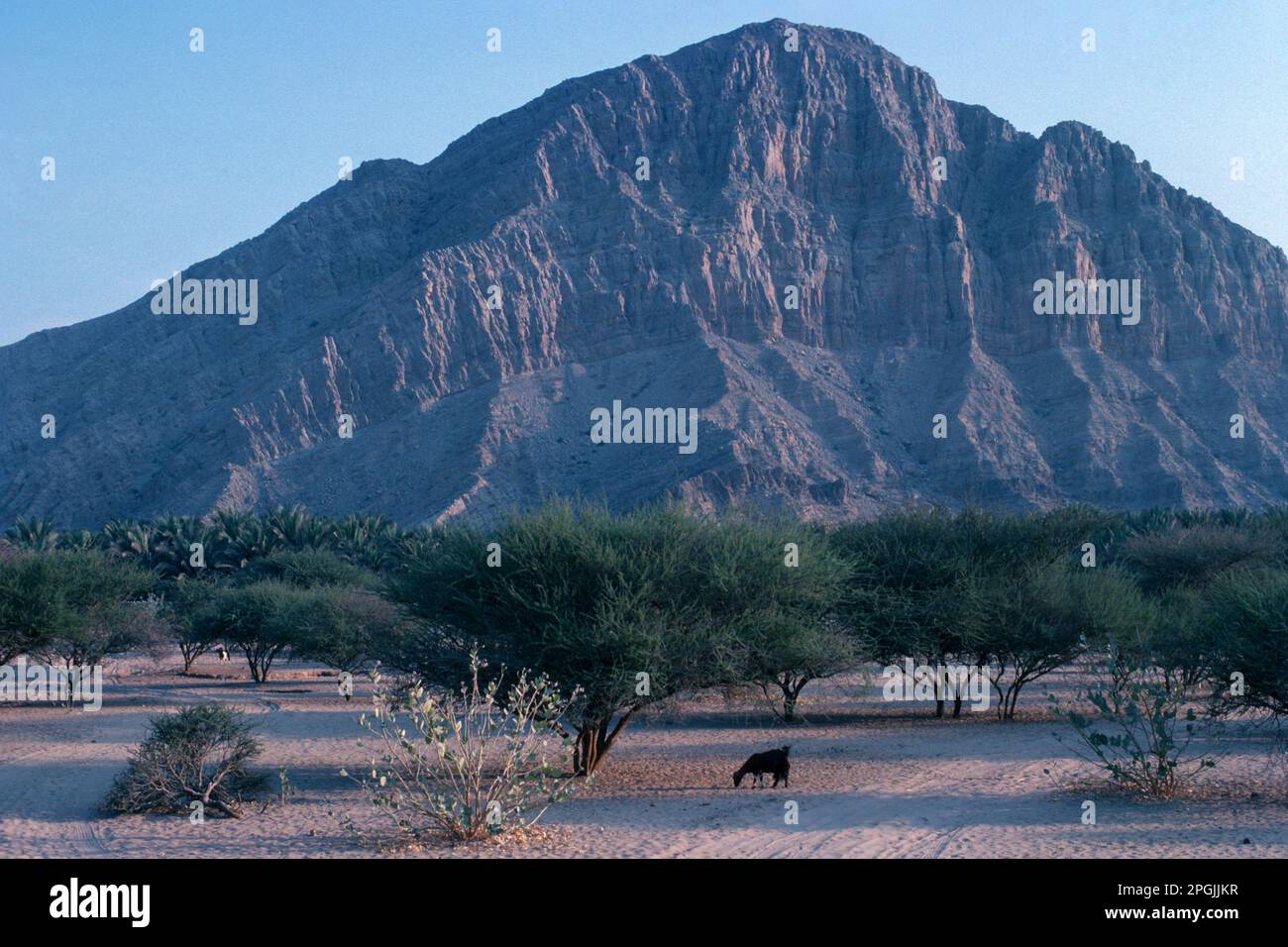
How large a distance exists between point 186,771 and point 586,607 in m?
4.88

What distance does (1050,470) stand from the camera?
77.0 m

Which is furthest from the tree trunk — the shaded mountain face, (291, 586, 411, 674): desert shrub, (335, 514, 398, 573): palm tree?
the shaded mountain face

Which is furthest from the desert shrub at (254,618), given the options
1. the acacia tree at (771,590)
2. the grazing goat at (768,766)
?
the grazing goat at (768,766)

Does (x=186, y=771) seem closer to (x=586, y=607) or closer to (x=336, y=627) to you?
(x=586, y=607)

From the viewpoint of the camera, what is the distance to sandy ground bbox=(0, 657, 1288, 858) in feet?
36.7

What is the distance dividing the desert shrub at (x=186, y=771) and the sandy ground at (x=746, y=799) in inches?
12.0

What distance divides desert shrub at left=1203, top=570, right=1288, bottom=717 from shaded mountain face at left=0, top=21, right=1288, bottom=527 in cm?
5124

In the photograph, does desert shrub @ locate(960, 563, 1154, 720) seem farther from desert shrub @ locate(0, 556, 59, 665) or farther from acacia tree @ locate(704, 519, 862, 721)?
desert shrub @ locate(0, 556, 59, 665)

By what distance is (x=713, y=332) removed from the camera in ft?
287

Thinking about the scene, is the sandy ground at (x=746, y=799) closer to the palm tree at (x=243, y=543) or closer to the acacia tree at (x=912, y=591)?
the acacia tree at (x=912, y=591)

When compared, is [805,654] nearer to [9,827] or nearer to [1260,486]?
[9,827]

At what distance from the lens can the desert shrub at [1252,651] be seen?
1370cm

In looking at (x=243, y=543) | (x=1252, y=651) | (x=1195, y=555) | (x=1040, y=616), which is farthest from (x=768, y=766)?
(x=243, y=543)

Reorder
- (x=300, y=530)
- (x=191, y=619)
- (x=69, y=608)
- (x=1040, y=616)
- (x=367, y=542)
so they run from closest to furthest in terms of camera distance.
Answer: (x=1040, y=616)
(x=69, y=608)
(x=191, y=619)
(x=367, y=542)
(x=300, y=530)
